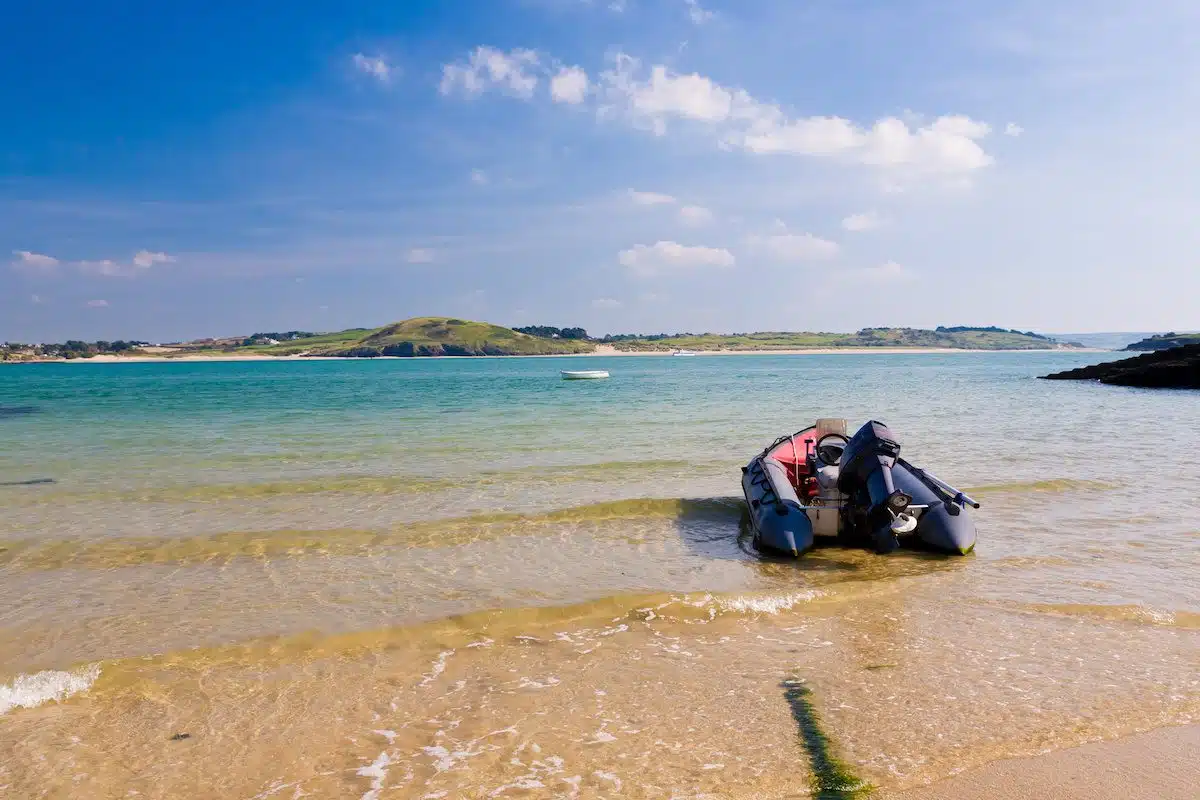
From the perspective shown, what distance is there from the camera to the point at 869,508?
10.2 metres

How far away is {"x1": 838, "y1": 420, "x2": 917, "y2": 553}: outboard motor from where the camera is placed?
982 centimetres

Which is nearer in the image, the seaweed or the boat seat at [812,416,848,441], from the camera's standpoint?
the seaweed

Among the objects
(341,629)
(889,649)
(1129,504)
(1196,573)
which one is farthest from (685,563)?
(1129,504)

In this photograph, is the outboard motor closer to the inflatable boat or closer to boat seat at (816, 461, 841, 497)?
the inflatable boat

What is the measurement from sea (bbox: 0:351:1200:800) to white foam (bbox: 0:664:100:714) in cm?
3

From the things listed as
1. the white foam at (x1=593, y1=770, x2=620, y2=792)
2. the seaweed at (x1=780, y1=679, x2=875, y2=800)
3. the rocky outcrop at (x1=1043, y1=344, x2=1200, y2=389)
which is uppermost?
the rocky outcrop at (x1=1043, y1=344, x2=1200, y2=389)

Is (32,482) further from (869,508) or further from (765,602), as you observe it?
(869,508)

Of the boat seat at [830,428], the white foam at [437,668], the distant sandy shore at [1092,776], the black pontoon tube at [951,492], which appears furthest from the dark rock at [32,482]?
the distant sandy shore at [1092,776]

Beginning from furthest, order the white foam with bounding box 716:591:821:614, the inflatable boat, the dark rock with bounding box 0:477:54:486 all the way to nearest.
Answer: the dark rock with bounding box 0:477:54:486 < the inflatable boat < the white foam with bounding box 716:591:821:614

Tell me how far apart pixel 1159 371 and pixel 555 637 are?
54.8 meters

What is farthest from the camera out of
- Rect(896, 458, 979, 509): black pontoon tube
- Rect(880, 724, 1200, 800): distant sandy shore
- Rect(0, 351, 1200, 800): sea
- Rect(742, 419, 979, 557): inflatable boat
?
Rect(896, 458, 979, 509): black pontoon tube

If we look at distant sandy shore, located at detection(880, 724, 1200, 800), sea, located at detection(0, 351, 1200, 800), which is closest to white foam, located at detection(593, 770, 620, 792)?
sea, located at detection(0, 351, 1200, 800)

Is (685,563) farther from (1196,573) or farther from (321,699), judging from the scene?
(1196,573)

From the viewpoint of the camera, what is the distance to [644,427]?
27000 millimetres
